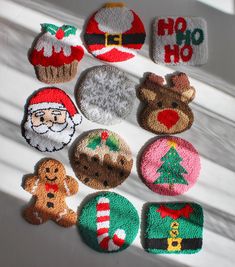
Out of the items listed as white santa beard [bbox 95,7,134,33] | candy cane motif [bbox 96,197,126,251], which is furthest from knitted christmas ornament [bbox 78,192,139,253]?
white santa beard [bbox 95,7,134,33]

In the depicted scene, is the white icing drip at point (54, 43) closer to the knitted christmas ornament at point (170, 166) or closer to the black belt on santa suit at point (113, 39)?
the black belt on santa suit at point (113, 39)

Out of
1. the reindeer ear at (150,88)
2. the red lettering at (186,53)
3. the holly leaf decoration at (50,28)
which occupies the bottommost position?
the reindeer ear at (150,88)

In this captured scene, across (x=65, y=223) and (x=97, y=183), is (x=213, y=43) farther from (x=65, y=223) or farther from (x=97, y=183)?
(x=65, y=223)

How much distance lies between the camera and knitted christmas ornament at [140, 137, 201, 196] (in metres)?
1.58

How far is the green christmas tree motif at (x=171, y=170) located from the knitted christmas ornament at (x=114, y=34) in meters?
0.37

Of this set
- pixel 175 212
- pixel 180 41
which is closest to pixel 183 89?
pixel 180 41

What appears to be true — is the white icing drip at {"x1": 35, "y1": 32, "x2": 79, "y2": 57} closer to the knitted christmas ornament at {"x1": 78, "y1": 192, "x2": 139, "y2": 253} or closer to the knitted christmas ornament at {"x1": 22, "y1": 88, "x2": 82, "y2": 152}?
the knitted christmas ornament at {"x1": 22, "y1": 88, "x2": 82, "y2": 152}

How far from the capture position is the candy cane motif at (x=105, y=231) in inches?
60.4

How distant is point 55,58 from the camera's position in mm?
1615

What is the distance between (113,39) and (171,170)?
515mm

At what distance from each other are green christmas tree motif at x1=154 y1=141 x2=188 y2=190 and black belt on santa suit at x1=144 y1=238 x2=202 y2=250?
0.18 meters

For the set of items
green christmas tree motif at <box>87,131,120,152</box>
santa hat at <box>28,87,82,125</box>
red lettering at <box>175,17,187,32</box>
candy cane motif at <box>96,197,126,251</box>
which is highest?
red lettering at <box>175,17,187,32</box>

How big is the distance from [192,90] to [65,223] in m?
0.64

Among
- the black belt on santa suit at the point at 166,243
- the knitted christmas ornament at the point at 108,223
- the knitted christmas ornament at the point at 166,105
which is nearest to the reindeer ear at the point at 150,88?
the knitted christmas ornament at the point at 166,105
